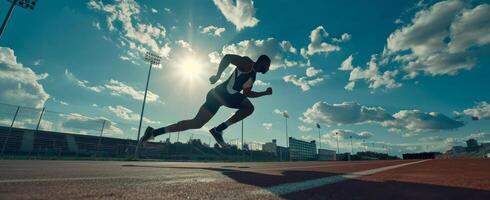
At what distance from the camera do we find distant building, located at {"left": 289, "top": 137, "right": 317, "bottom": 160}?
101481 mm

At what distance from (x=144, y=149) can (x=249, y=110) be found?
43927mm

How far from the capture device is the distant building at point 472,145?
12647 centimetres

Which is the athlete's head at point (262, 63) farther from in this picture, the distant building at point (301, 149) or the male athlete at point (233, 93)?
the distant building at point (301, 149)

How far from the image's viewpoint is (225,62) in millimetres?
Answer: 5375

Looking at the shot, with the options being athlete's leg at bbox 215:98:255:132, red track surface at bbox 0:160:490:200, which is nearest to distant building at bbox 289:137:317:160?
athlete's leg at bbox 215:98:255:132

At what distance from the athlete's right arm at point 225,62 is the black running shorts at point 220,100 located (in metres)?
0.25

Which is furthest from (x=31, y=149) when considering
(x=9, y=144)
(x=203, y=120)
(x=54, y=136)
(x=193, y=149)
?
(x=203, y=120)

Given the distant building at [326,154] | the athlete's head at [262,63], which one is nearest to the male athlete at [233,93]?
the athlete's head at [262,63]

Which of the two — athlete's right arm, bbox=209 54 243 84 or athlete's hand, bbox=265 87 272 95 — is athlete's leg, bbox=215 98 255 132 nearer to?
athlete's hand, bbox=265 87 272 95

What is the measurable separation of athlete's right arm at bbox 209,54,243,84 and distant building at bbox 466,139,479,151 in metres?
164

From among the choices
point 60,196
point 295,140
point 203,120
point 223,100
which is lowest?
point 60,196

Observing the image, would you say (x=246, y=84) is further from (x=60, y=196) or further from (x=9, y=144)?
(x=9, y=144)

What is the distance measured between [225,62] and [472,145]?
167 metres

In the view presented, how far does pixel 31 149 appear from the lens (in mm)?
32062
